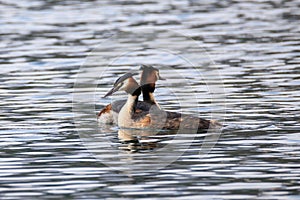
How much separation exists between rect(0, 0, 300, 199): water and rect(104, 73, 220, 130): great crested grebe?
0.40m

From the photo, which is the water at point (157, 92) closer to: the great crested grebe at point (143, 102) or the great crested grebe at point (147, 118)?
the great crested grebe at point (143, 102)

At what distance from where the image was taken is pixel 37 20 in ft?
88.5

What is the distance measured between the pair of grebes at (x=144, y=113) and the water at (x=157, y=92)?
35 centimetres

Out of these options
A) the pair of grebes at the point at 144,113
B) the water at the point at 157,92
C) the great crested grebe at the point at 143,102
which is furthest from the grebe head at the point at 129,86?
the water at the point at 157,92

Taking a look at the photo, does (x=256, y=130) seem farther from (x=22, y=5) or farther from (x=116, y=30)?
(x=22, y=5)

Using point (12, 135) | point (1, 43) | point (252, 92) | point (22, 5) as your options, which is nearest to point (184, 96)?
point (252, 92)

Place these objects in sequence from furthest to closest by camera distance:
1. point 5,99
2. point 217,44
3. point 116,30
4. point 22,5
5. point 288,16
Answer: point 22,5
point 288,16
point 116,30
point 217,44
point 5,99

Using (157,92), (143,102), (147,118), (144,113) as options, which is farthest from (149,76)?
(157,92)

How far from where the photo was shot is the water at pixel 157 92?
34.8 feet

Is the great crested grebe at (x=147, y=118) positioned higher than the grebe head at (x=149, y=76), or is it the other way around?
the grebe head at (x=149, y=76)

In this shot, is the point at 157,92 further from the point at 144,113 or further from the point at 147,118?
the point at 147,118

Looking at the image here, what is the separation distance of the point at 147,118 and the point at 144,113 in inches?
9.0

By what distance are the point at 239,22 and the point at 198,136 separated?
499 inches

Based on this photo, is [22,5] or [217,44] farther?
[22,5]
